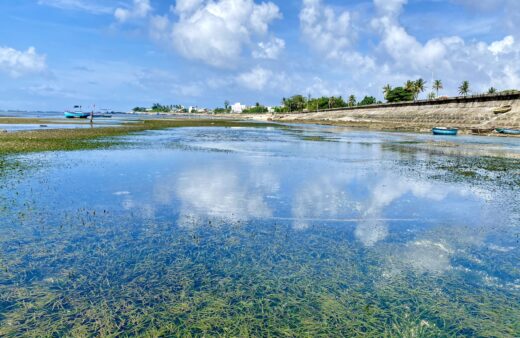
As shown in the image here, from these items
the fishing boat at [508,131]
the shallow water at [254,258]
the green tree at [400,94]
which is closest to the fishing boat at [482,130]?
the fishing boat at [508,131]

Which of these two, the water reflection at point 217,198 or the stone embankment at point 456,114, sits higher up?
the stone embankment at point 456,114

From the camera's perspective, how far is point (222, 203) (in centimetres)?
1388

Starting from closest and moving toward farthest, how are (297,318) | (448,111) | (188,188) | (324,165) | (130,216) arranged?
(297,318) < (130,216) < (188,188) < (324,165) < (448,111)

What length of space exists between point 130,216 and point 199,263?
4527 millimetres

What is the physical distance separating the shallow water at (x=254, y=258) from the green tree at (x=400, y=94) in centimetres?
15603

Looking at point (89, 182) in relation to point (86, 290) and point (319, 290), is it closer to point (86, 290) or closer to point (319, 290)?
point (86, 290)

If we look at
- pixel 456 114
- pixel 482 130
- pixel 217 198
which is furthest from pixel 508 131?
pixel 217 198

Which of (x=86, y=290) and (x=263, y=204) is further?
(x=263, y=204)

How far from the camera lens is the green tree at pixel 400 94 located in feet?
527

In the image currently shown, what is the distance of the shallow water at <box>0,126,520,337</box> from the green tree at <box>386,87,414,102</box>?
15603 cm

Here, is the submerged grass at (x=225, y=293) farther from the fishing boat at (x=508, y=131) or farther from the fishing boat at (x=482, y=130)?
the fishing boat at (x=482, y=130)

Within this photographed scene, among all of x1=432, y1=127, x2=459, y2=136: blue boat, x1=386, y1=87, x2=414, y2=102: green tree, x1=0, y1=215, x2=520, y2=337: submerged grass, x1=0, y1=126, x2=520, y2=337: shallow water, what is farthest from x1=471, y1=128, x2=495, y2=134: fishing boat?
x1=386, y1=87, x2=414, y2=102: green tree

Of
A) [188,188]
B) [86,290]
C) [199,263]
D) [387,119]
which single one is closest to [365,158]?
[188,188]

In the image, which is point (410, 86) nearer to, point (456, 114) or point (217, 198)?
point (456, 114)
